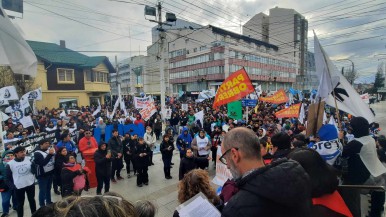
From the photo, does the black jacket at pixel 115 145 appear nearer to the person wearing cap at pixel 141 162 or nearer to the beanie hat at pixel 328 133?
the person wearing cap at pixel 141 162

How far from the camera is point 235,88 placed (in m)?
8.74

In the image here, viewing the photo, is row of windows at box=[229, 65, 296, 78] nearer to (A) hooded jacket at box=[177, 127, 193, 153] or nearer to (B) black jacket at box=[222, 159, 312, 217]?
(A) hooded jacket at box=[177, 127, 193, 153]

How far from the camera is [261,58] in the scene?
2418 inches

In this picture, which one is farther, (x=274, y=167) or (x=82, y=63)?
(x=82, y=63)

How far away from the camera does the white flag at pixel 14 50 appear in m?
2.86

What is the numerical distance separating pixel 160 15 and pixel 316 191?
50.9 ft

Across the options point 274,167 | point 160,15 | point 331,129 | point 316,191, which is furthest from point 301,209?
point 160,15

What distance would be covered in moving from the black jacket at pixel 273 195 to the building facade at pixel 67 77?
3015 cm

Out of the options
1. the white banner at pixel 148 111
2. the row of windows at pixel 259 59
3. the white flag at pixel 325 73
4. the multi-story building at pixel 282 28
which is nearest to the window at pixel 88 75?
the white banner at pixel 148 111

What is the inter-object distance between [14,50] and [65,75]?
96.8 feet

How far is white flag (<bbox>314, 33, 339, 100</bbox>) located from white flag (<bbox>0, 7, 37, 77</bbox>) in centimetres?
513

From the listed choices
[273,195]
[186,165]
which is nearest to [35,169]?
[186,165]

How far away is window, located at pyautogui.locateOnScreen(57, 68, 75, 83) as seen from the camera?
92.3ft

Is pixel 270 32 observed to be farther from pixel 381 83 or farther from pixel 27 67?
pixel 27 67
